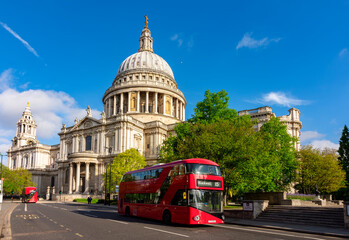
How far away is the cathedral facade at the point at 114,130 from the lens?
67250mm

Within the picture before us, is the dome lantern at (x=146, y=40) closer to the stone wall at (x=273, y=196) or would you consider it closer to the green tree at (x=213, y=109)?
the green tree at (x=213, y=109)

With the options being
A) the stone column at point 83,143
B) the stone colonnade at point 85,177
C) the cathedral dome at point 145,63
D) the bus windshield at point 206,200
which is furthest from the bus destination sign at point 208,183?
the cathedral dome at point 145,63

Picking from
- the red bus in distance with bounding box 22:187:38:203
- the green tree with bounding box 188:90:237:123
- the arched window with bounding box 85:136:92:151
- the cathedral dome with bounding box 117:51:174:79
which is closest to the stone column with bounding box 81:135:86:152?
the arched window with bounding box 85:136:92:151

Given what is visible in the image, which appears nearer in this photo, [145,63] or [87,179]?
[87,179]

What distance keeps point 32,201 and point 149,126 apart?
30.7m

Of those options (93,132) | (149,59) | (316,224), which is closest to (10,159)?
(93,132)

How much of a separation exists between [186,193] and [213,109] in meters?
Answer: 23.3

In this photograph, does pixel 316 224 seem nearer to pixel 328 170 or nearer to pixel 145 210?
pixel 145 210

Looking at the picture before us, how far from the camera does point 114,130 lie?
2697 inches

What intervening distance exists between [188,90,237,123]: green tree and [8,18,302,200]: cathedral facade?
18.6 m

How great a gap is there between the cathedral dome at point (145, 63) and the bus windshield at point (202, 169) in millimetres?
76876

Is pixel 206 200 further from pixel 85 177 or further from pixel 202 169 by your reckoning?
pixel 85 177

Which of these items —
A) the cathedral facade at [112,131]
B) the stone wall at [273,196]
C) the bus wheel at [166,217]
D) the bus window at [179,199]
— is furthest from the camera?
the cathedral facade at [112,131]

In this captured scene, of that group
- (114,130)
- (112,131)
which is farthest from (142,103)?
(114,130)
